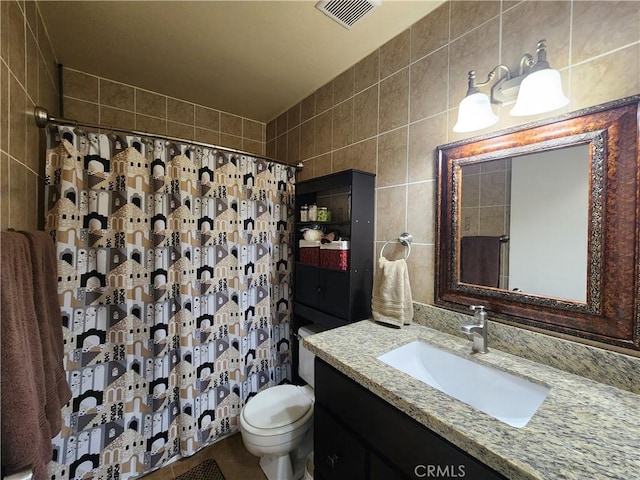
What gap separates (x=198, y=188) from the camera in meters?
1.57

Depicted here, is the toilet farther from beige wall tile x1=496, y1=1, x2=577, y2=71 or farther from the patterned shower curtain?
beige wall tile x1=496, y1=1, x2=577, y2=71

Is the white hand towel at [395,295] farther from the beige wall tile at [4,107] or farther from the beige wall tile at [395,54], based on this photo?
the beige wall tile at [4,107]

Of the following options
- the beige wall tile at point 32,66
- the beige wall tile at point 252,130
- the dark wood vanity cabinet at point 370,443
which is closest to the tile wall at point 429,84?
the dark wood vanity cabinet at point 370,443

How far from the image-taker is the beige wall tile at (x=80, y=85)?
5.48 ft

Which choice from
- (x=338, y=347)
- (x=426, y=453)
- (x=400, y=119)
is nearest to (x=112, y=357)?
(x=338, y=347)

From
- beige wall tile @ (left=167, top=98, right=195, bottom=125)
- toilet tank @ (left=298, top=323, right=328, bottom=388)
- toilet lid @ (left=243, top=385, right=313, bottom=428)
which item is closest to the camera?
toilet lid @ (left=243, top=385, right=313, bottom=428)

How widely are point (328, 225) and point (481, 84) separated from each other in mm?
1063

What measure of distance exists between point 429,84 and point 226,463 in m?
2.31

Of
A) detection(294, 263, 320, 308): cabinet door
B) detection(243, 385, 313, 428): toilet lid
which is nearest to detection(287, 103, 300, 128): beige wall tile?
detection(294, 263, 320, 308): cabinet door

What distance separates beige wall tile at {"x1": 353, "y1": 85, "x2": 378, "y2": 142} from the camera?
58.7 inches

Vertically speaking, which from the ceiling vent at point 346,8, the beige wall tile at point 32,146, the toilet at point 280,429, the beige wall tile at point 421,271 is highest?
the ceiling vent at point 346,8

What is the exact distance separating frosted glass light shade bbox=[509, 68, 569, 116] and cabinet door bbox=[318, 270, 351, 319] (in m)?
1.02

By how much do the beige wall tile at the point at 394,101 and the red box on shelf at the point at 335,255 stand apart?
0.68 m

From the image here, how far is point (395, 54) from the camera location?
1.39 m
